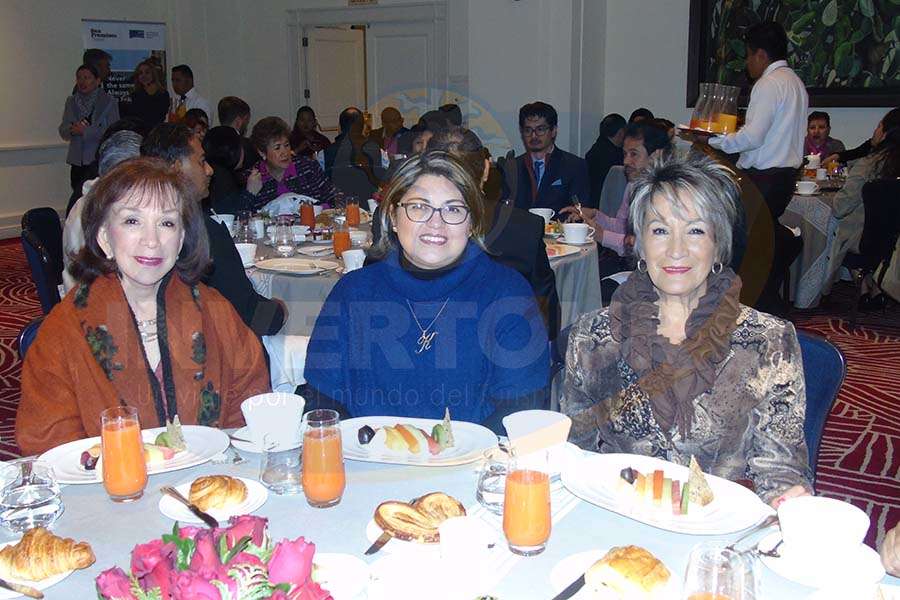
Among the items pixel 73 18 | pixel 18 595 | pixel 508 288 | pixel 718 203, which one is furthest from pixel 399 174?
pixel 73 18

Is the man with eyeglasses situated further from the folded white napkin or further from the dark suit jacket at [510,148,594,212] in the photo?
the folded white napkin

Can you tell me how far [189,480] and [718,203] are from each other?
1261mm

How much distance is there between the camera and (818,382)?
1.94m

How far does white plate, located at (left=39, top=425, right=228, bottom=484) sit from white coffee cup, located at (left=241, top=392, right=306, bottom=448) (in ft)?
0.46

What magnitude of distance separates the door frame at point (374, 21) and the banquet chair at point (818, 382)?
7402 mm

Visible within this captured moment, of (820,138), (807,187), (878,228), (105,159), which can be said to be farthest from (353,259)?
(820,138)

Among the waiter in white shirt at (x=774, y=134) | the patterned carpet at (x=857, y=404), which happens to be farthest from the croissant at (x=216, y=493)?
the waiter in white shirt at (x=774, y=134)

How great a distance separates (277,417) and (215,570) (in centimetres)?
64

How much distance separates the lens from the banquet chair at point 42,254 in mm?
3225

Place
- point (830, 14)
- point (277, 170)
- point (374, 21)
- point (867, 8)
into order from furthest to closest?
point (374, 21) < point (830, 14) < point (867, 8) < point (277, 170)

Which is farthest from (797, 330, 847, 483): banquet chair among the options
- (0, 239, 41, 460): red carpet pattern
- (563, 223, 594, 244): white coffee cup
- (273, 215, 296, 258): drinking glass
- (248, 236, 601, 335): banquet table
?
(0, 239, 41, 460): red carpet pattern

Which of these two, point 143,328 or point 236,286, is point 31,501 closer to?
point 143,328

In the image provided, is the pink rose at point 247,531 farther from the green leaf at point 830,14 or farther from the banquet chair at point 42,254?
the green leaf at point 830,14

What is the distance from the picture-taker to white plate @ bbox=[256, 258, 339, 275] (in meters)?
3.55
